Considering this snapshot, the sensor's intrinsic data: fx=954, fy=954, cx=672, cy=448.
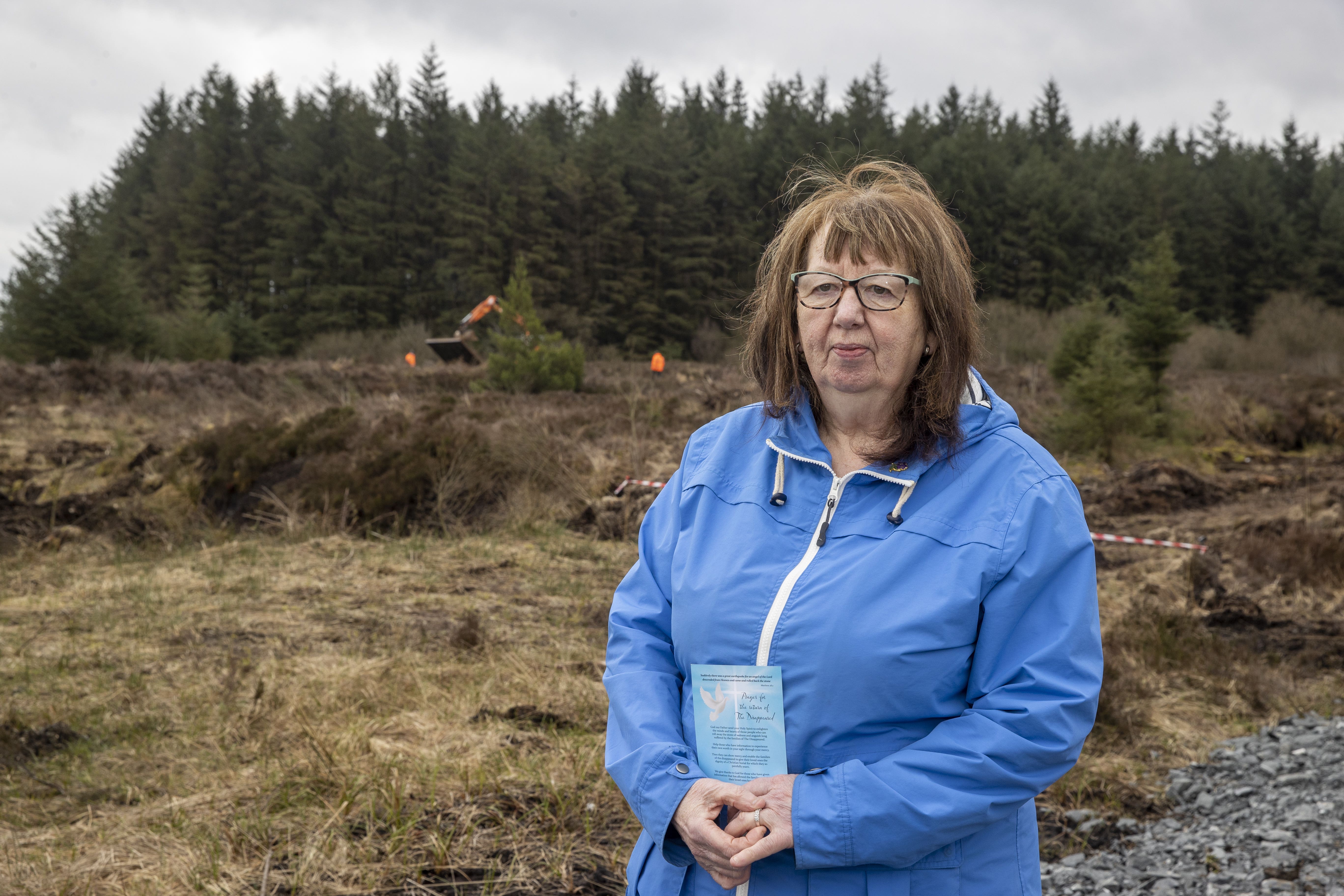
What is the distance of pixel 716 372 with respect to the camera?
2258 centimetres

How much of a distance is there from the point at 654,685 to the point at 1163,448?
625 inches

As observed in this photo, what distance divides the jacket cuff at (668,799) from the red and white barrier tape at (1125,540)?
5.86 meters

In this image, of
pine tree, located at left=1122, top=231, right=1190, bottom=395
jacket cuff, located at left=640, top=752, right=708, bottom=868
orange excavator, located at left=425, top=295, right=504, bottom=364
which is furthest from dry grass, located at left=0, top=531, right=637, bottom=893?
orange excavator, located at left=425, top=295, right=504, bottom=364

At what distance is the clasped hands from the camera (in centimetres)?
155

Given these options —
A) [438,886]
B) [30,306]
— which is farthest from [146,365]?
[438,886]

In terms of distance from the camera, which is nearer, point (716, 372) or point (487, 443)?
point (487, 443)

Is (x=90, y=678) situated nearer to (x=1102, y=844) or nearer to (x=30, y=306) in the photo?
(x=1102, y=844)

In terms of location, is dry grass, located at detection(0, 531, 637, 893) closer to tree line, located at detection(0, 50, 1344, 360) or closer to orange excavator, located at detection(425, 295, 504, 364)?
orange excavator, located at detection(425, 295, 504, 364)

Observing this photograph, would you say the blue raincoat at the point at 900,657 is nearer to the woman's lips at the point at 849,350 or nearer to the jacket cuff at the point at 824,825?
the jacket cuff at the point at 824,825

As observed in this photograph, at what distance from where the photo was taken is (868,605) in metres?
A: 1.56

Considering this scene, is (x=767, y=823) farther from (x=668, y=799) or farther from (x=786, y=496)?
(x=786, y=496)

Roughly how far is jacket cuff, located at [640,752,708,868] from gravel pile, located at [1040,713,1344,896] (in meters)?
2.14

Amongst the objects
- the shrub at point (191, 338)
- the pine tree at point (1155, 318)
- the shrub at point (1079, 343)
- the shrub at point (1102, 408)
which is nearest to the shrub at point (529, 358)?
the shrub at point (1102, 408)

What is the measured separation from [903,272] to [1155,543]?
7.75 m
